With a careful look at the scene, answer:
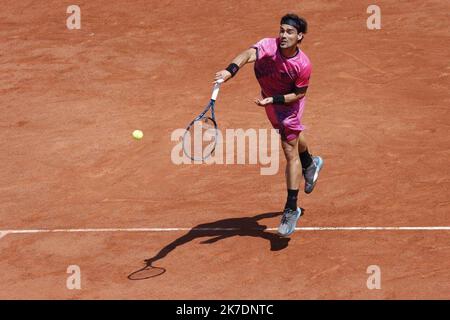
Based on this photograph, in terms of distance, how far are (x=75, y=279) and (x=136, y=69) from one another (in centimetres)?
769

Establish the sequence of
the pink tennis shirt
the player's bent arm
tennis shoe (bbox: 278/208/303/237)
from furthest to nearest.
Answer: tennis shoe (bbox: 278/208/303/237) < the pink tennis shirt < the player's bent arm

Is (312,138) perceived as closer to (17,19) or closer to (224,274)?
(224,274)

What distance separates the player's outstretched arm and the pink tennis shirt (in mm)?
119

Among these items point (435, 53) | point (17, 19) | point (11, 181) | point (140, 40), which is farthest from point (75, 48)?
point (435, 53)

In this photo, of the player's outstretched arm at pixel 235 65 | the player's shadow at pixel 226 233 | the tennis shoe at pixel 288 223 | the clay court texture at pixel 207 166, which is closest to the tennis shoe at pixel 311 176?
the clay court texture at pixel 207 166

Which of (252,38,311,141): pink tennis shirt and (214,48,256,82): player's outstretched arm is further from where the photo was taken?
(252,38,311,141): pink tennis shirt

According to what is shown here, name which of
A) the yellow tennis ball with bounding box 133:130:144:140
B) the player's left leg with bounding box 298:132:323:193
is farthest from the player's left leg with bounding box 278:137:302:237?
the yellow tennis ball with bounding box 133:130:144:140

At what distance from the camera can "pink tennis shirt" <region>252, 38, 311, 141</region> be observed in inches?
355

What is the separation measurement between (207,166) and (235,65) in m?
3.50

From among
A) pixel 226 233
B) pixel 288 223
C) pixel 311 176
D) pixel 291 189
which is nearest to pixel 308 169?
pixel 311 176

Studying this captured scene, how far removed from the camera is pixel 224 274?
8.68 m

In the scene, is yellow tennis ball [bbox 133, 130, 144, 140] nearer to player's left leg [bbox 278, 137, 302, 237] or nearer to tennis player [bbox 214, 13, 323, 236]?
tennis player [bbox 214, 13, 323, 236]

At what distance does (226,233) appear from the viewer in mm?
9734

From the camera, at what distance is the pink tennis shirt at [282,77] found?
29.6ft
